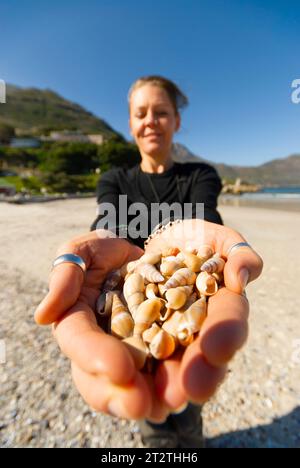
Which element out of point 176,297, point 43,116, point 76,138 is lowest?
point 176,297

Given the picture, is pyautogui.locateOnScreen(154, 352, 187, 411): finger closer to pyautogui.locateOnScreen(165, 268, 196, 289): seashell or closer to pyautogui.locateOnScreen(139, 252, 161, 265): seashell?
pyautogui.locateOnScreen(165, 268, 196, 289): seashell

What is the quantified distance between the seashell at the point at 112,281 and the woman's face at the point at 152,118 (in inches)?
63.2

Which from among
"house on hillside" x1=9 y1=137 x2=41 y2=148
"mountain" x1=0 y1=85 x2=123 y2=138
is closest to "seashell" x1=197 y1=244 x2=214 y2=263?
"house on hillside" x1=9 y1=137 x2=41 y2=148

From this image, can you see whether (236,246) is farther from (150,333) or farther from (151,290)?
(150,333)

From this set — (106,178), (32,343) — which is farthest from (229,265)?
(32,343)

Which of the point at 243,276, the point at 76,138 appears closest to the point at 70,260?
the point at 243,276

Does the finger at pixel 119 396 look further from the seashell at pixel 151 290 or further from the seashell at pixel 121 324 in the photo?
the seashell at pixel 151 290

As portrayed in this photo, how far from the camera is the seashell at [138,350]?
1.20 m

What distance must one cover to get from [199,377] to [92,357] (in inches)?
16.5

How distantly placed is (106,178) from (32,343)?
2.34 meters

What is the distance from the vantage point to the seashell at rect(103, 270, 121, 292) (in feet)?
6.27

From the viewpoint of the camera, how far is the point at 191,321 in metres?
1.34

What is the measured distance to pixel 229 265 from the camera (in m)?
1.55
